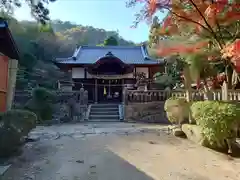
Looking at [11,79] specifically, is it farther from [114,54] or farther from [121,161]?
[114,54]

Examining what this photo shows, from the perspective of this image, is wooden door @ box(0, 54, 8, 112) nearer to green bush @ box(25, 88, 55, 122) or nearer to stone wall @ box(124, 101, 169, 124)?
green bush @ box(25, 88, 55, 122)

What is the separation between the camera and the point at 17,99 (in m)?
18.1

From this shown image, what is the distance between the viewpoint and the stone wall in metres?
16.0

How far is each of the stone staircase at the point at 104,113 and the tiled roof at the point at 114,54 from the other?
5.73 meters

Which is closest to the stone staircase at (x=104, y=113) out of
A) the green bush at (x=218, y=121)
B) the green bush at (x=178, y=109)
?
the green bush at (x=178, y=109)

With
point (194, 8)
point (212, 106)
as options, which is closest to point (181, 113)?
point (212, 106)

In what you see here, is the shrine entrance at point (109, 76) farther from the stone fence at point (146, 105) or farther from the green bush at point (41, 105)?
the green bush at point (41, 105)

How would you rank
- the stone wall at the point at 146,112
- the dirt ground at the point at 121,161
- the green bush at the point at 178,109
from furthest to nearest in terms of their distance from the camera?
the stone wall at the point at 146,112 < the green bush at the point at 178,109 < the dirt ground at the point at 121,161

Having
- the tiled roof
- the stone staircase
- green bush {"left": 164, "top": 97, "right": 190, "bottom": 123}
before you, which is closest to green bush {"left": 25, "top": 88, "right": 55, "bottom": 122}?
the stone staircase

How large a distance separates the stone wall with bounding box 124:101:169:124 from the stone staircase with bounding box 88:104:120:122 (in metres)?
0.75

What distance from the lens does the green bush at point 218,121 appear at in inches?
250

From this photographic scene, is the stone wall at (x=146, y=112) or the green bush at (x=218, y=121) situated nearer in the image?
the green bush at (x=218, y=121)

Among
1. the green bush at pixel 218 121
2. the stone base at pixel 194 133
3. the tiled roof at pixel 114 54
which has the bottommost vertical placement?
the stone base at pixel 194 133

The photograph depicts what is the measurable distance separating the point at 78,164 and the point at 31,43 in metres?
31.2
